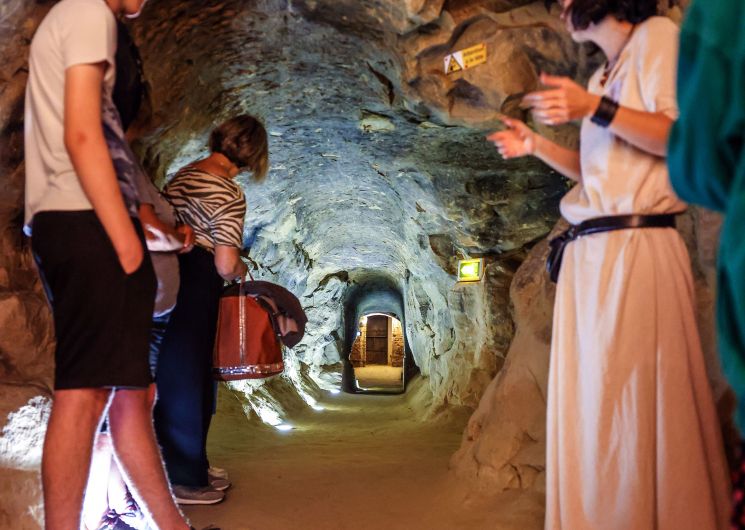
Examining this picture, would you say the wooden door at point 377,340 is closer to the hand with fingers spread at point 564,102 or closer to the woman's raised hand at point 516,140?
the woman's raised hand at point 516,140

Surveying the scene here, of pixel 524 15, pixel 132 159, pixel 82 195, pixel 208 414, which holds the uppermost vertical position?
pixel 524 15

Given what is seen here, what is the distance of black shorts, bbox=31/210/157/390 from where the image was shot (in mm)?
1693

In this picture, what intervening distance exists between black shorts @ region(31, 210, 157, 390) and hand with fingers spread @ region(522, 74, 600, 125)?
126 centimetres

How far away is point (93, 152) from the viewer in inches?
64.6

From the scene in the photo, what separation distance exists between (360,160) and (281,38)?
2.02 metres

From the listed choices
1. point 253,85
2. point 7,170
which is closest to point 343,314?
point 253,85

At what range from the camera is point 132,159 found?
1979 mm

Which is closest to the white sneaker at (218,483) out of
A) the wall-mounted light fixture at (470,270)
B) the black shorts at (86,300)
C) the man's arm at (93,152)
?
the black shorts at (86,300)

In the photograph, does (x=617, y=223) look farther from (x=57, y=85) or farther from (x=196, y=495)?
(x=196, y=495)

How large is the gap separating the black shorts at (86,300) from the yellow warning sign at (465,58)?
7.81 feet

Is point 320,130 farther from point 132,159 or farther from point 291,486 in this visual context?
point 132,159

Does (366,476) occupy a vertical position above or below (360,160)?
below

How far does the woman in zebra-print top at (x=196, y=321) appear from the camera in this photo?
287cm

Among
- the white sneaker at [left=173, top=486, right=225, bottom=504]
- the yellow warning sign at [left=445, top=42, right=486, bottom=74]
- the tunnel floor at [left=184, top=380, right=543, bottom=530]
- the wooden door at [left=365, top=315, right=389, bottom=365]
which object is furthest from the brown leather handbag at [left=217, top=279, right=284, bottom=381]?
the wooden door at [left=365, top=315, right=389, bottom=365]
